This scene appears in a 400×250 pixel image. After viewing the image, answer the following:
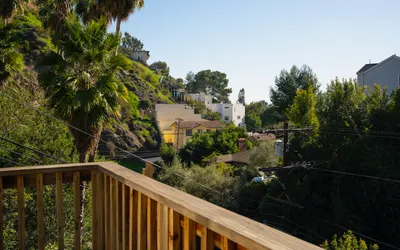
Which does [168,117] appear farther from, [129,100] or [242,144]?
[129,100]

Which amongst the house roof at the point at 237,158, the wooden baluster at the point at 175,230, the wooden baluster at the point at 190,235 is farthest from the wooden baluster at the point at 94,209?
the house roof at the point at 237,158

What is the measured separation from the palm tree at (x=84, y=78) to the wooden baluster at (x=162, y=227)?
20.3ft

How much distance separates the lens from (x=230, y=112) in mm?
52656

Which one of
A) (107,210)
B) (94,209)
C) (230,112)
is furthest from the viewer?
(230,112)

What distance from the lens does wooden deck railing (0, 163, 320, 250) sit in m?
1.02

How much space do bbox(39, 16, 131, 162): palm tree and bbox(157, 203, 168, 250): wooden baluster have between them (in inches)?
244

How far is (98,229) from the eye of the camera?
8.01 feet

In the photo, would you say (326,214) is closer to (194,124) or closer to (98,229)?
(98,229)

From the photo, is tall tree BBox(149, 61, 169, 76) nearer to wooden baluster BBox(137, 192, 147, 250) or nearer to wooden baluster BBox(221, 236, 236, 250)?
wooden baluster BBox(137, 192, 147, 250)

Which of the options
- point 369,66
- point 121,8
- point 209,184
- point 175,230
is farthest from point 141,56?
point 175,230

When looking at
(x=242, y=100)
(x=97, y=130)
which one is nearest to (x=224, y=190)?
(x=97, y=130)

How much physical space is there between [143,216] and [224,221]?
0.78 m

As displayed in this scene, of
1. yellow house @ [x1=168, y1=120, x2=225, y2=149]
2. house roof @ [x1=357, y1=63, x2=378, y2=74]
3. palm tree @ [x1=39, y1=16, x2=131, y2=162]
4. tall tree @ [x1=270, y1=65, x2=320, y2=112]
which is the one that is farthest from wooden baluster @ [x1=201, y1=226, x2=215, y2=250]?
yellow house @ [x1=168, y1=120, x2=225, y2=149]

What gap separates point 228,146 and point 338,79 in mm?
14015
